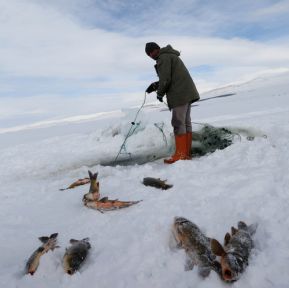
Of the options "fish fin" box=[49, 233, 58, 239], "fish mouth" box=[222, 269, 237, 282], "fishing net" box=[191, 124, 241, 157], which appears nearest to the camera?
"fish mouth" box=[222, 269, 237, 282]

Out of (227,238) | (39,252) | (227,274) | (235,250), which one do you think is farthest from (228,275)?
(39,252)

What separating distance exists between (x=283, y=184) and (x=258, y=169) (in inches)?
30.3

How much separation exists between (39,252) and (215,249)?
152cm

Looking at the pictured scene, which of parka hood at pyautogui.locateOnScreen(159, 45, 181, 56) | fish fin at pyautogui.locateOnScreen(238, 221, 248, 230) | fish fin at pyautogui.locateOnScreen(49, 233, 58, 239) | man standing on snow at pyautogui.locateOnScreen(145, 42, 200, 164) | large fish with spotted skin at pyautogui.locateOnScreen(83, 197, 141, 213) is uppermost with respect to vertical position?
parka hood at pyautogui.locateOnScreen(159, 45, 181, 56)

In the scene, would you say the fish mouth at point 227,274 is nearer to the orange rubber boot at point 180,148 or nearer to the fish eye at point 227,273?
the fish eye at point 227,273

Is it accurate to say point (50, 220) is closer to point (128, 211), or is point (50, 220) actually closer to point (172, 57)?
point (128, 211)

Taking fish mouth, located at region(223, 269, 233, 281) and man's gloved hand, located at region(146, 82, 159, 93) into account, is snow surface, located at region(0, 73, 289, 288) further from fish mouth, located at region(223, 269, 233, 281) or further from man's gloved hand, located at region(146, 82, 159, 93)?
man's gloved hand, located at region(146, 82, 159, 93)

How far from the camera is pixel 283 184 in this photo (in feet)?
12.9

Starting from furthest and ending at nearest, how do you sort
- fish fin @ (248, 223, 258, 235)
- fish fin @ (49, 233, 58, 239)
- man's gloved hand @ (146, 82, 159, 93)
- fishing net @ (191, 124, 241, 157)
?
1. fishing net @ (191, 124, 241, 157)
2. man's gloved hand @ (146, 82, 159, 93)
3. fish fin @ (49, 233, 58, 239)
4. fish fin @ (248, 223, 258, 235)

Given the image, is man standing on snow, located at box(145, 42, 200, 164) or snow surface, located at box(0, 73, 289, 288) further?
man standing on snow, located at box(145, 42, 200, 164)

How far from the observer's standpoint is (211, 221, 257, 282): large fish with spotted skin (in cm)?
248

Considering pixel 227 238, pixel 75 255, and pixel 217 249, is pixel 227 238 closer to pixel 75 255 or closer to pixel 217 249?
pixel 217 249

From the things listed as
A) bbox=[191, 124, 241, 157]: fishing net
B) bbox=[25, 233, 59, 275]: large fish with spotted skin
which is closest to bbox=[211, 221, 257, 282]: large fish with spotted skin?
bbox=[25, 233, 59, 275]: large fish with spotted skin

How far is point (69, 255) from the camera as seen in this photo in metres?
3.04
